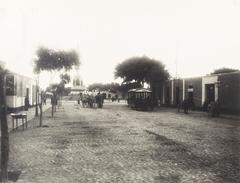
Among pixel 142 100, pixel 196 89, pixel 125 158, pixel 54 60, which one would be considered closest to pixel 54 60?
pixel 54 60

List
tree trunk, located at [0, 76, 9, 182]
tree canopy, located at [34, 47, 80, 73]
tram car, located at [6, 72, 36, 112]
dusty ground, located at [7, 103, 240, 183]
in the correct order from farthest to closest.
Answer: tree canopy, located at [34, 47, 80, 73], tram car, located at [6, 72, 36, 112], dusty ground, located at [7, 103, 240, 183], tree trunk, located at [0, 76, 9, 182]

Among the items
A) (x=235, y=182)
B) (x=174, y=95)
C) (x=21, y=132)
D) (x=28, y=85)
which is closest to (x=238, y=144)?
(x=235, y=182)

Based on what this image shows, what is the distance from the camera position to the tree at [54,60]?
1407 inches

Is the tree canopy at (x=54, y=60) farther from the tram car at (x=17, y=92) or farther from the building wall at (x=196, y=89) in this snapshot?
the building wall at (x=196, y=89)

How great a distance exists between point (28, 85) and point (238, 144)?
101ft

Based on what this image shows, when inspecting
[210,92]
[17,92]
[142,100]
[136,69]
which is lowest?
[142,100]

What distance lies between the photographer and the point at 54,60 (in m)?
36.9

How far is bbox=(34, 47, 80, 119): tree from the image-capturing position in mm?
35750

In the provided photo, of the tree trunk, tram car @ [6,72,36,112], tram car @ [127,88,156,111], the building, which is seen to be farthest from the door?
the tree trunk

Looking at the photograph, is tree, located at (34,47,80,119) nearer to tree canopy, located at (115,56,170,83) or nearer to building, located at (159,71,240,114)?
building, located at (159,71,240,114)

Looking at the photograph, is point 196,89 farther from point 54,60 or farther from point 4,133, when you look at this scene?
point 4,133

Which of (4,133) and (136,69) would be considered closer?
(4,133)

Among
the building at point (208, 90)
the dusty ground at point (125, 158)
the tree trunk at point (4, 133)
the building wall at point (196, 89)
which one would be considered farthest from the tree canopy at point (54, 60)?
the tree trunk at point (4, 133)

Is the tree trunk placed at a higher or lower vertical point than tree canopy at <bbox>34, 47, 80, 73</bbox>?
lower
